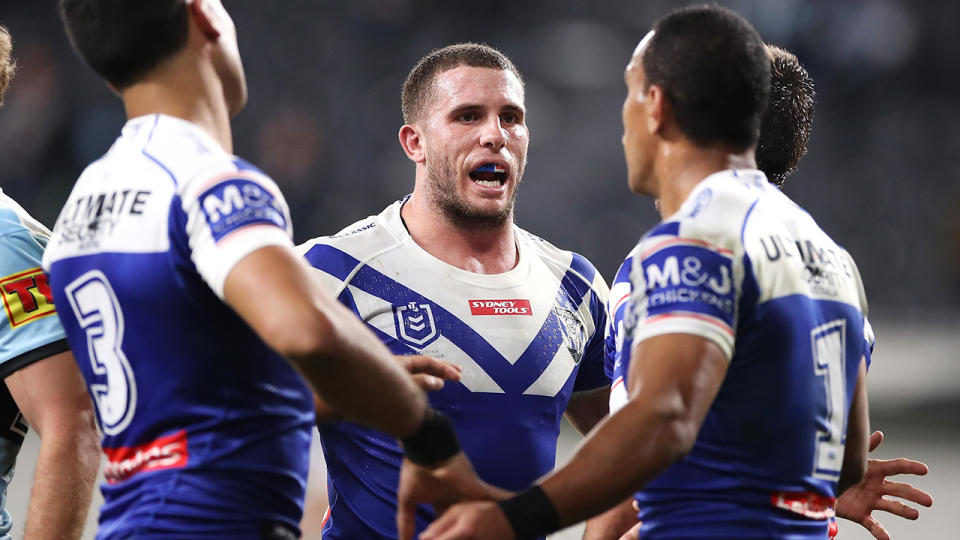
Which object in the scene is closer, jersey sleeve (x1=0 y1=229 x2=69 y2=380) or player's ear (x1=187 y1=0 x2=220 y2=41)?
player's ear (x1=187 y1=0 x2=220 y2=41)

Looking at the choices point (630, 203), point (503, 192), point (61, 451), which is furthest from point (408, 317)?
point (630, 203)

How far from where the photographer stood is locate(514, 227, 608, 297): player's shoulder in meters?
4.37

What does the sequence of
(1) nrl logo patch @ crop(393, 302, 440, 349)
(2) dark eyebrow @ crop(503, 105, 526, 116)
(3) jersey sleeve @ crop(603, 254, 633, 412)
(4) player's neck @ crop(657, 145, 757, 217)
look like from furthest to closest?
1. (2) dark eyebrow @ crop(503, 105, 526, 116)
2. (1) nrl logo patch @ crop(393, 302, 440, 349)
3. (3) jersey sleeve @ crop(603, 254, 633, 412)
4. (4) player's neck @ crop(657, 145, 757, 217)

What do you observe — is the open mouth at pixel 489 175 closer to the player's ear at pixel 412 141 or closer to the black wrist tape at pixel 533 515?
the player's ear at pixel 412 141

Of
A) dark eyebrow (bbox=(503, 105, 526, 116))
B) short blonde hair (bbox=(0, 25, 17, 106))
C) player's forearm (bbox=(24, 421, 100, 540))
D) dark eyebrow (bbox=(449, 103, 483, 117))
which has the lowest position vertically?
player's forearm (bbox=(24, 421, 100, 540))

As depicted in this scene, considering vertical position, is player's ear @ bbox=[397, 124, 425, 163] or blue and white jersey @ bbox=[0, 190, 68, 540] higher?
player's ear @ bbox=[397, 124, 425, 163]

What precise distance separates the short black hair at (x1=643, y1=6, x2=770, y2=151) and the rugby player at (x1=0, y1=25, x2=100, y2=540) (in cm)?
192

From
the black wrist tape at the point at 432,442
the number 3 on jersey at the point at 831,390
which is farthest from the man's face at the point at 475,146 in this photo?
the number 3 on jersey at the point at 831,390

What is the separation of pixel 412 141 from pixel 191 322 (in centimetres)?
226

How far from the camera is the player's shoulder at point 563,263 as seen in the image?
437 centimetres

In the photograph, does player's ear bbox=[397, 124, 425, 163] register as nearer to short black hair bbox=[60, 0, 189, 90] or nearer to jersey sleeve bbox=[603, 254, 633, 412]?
jersey sleeve bbox=[603, 254, 633, 412]

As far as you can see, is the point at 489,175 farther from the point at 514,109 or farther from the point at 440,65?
the point at 440,65

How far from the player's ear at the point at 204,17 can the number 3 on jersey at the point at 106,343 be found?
2.20 ft

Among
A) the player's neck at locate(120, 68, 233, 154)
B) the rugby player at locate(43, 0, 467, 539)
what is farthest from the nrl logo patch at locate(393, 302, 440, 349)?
the player's neck at locate(120, 68, 233, 154)
